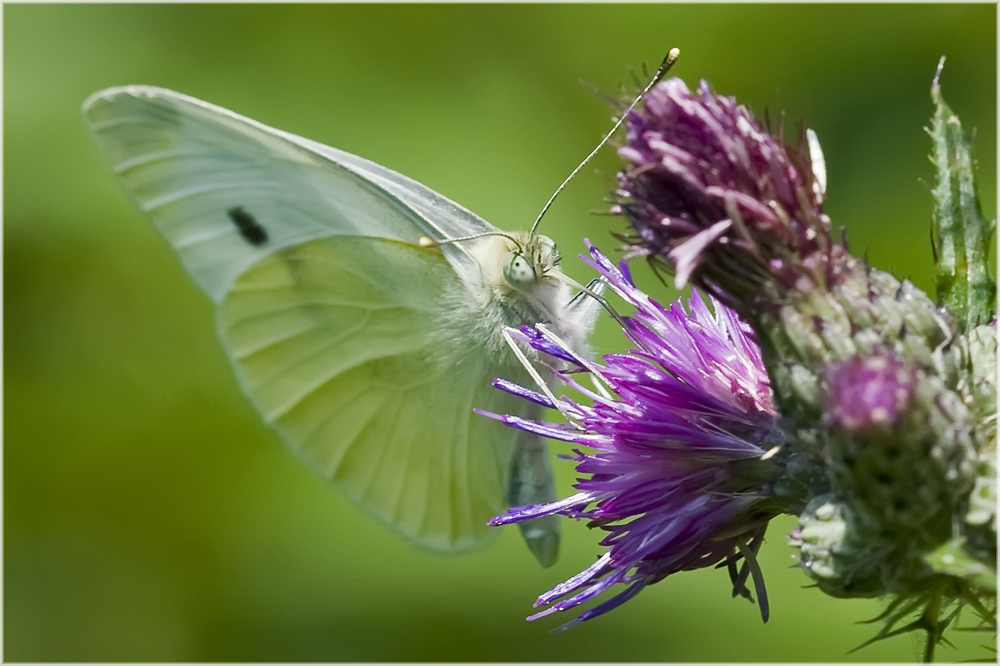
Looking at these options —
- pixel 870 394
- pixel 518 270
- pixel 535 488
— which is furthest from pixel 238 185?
pixel 870 394

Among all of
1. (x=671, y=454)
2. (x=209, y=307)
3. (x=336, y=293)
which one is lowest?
(x=209, y=307)

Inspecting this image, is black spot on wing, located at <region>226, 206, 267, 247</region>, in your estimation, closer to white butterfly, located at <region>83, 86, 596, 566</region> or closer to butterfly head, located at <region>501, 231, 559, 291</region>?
white butterfly, located at <region>83, 86, 596, 566</region>

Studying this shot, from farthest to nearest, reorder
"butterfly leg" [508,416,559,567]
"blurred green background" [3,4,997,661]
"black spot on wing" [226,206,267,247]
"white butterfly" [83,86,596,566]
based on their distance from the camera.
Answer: "blurred green background" [3,4,997,661] → "black spot on wing" [226,206,267,247] → "white butterfly" [83,86,596,566] → "butterfly leg" [508,416,559,567]

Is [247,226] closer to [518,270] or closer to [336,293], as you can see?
[336,293]

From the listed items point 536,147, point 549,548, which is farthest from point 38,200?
point 549,548

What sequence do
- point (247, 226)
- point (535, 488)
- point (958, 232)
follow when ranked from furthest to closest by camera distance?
point (247, 226), point (535, 488), point (958, 232)

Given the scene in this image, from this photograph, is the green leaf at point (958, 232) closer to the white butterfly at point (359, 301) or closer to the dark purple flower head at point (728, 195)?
the dark purple flower head at point (728, 195)

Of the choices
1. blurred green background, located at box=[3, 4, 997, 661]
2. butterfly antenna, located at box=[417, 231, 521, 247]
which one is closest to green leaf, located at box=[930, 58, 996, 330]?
butterfly antenna, located at box=[417, 231, 521, 247]
